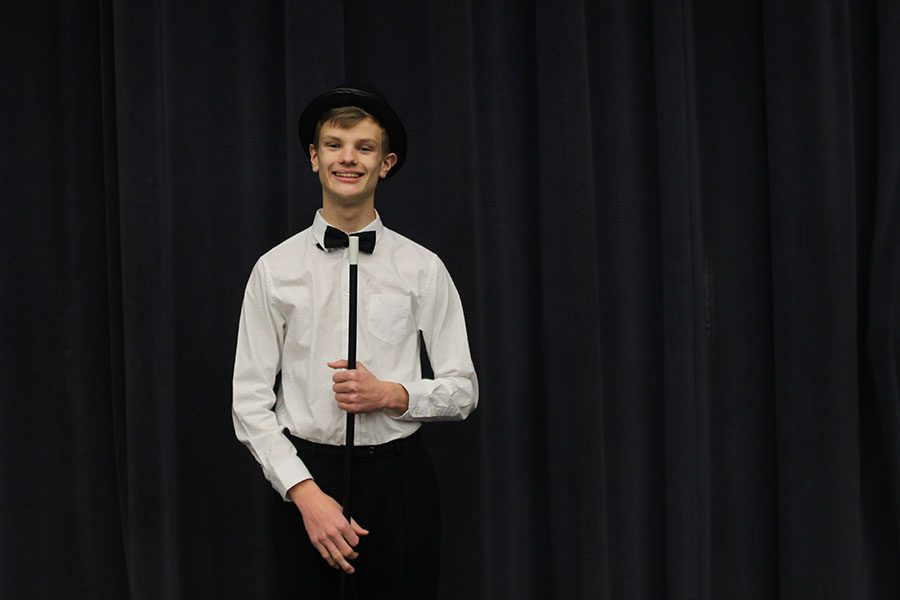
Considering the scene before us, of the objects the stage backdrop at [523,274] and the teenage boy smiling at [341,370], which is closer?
the teenage boy smiling at [341,370]

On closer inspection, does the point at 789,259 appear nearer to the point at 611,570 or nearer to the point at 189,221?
the point at 611,570

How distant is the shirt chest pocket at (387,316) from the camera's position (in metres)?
1.58

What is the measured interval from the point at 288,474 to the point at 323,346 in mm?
254

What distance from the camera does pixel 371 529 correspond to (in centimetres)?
155

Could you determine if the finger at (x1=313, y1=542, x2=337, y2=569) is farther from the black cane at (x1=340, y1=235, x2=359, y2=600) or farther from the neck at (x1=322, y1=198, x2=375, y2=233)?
the neck at (x1=322, y1=198, x2=375, y2=233)

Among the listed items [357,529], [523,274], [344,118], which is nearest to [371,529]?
[357,529]

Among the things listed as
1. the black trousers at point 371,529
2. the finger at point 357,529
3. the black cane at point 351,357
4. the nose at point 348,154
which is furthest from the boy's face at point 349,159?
the finger at point 357,529

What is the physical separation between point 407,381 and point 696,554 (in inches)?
48.5

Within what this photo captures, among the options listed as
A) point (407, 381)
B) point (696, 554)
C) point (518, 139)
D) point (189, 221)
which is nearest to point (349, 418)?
point (407, 381)

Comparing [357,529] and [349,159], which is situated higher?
[349,159]

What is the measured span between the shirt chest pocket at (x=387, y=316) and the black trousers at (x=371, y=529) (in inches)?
8.4

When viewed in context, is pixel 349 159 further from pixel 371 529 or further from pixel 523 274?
pixel 523 274

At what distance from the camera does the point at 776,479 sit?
2.43 metres

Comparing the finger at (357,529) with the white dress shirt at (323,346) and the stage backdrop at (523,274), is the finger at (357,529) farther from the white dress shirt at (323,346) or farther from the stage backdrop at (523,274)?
the stage backdrop at (523,274)
